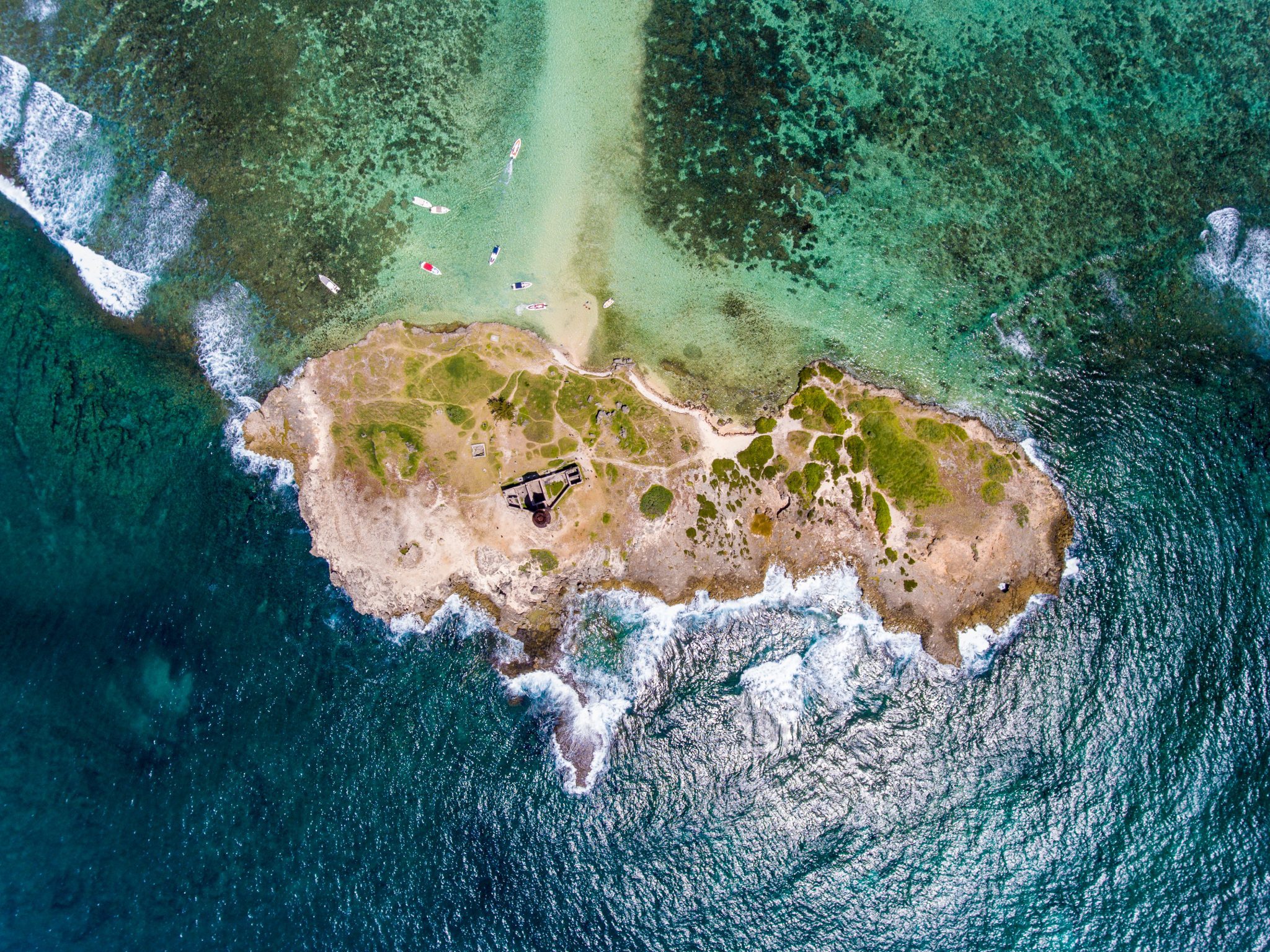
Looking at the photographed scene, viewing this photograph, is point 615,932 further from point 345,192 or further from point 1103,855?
point 345,192

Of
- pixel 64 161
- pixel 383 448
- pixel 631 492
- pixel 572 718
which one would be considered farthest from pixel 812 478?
pixel 64 161

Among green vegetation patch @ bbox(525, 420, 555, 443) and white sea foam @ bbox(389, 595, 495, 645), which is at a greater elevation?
green vegetation patch @ bbox(525, 420, 555, 443)

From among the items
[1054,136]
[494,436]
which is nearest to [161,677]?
[494,436]

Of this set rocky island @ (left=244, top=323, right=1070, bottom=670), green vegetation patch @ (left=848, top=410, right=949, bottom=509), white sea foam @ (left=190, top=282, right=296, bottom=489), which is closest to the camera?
green vegetation patch @ (left=848, top=410, right=949, bottom=509)

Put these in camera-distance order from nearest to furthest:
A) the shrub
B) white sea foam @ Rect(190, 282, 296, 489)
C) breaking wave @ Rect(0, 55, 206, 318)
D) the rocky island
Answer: the rocky island, the shrub, white sea foam @ Rect(190, 282, 296, 489), breaking wave @ Rect(0, 55, 206, 318)

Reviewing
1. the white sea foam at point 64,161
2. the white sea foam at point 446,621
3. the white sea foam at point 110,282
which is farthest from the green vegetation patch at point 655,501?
the white sea foam at point 64,161

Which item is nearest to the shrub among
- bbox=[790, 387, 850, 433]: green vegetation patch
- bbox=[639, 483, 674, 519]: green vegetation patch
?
bbox=[639, 483, 674, 519]: green vegetation patch

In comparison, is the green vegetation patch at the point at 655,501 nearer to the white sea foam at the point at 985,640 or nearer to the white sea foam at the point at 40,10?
the white sea foam at the point at 985,640

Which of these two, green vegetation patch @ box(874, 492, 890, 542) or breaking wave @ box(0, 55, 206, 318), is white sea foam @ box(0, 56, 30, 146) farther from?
green vegetation patch @ box(874, 492, 890, 542)
